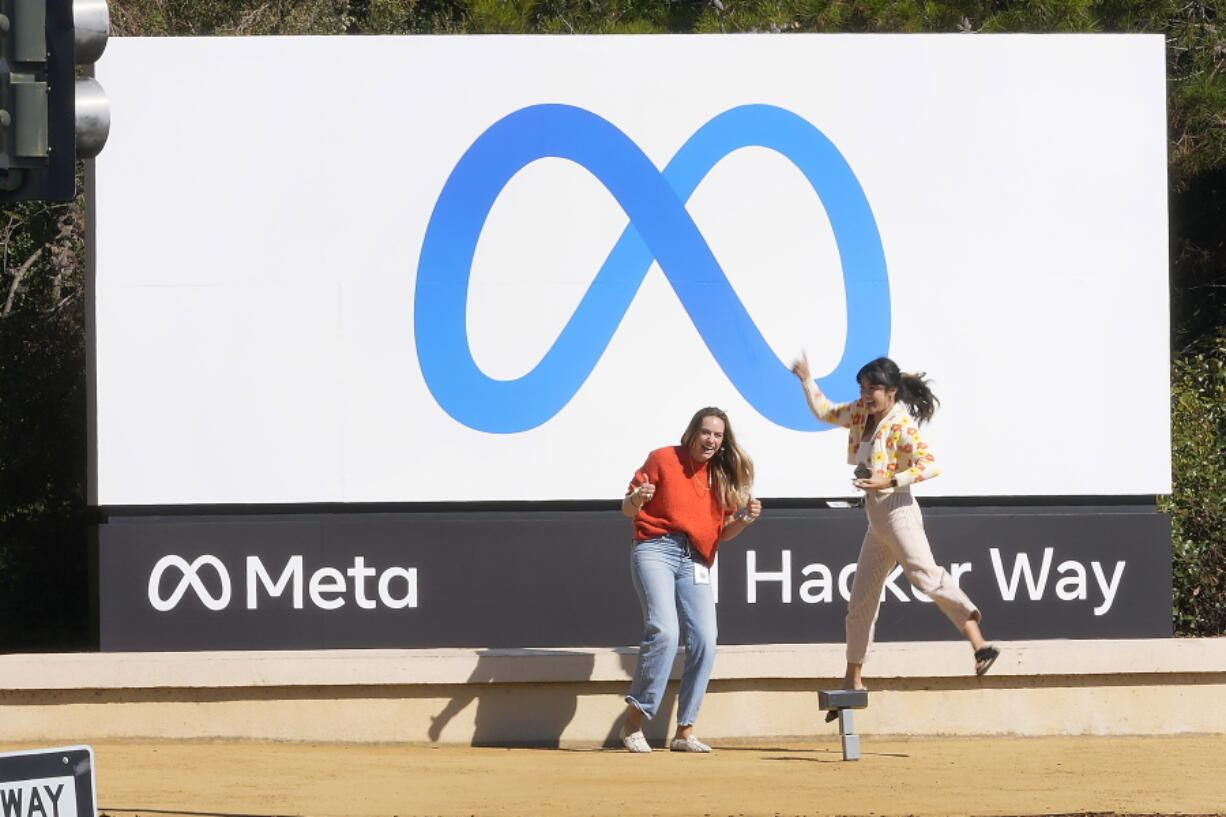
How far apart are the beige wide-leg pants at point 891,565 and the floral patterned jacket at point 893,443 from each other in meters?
0.12

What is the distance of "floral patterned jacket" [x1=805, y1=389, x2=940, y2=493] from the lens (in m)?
9.09

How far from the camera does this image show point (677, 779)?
8.86 meters

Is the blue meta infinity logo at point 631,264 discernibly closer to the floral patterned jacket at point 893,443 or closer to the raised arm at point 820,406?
the raised arm at point 820,406

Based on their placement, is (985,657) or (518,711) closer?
(985,657)

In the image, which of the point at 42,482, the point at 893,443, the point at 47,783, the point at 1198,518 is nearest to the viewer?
the point at 47,783

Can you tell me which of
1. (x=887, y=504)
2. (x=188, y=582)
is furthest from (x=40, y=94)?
(x=188, y=582)

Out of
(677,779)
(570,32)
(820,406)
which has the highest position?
(570,32)

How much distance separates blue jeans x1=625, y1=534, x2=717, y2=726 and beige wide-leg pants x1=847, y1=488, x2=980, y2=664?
0.77 m

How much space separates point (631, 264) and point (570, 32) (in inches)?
284

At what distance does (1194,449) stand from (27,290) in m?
9.73

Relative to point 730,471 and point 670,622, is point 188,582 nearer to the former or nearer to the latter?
point 670,622

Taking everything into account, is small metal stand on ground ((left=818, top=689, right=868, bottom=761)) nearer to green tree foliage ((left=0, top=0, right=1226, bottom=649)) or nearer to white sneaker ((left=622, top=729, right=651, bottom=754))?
white sneaker ((left=622, top=729, right=651, bottom=754))

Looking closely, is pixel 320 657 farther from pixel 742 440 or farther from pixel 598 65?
pixel 598 65

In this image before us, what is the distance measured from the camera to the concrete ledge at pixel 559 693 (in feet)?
32.7
